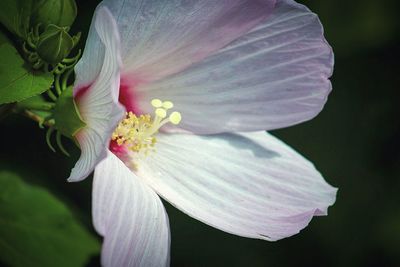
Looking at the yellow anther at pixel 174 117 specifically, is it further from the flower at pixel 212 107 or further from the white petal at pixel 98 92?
the white petal at pixel 98 92

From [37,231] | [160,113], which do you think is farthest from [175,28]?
[37,231]

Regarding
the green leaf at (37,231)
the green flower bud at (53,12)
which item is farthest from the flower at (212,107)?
the green leaf at (37,231)

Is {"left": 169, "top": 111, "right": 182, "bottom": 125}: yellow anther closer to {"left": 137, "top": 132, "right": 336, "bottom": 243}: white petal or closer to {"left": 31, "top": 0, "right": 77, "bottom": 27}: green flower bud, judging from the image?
{"left": 137, "top": 132, "right": 336, "bottom": 243}: white petal

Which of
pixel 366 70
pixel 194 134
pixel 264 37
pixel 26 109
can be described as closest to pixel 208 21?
pixel 264 37

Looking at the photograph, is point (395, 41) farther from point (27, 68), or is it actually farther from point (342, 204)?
point (27, 68)

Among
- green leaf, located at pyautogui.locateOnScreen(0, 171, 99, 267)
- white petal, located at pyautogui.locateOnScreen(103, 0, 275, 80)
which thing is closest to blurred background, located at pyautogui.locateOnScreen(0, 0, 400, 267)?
green leaf, located at pyautogui.locateOnScreen(0, 171, 99, 267)

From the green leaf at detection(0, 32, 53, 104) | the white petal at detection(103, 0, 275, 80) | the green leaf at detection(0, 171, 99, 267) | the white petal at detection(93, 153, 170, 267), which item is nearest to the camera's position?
the white petal at detection(93, 153, 170, 267)
